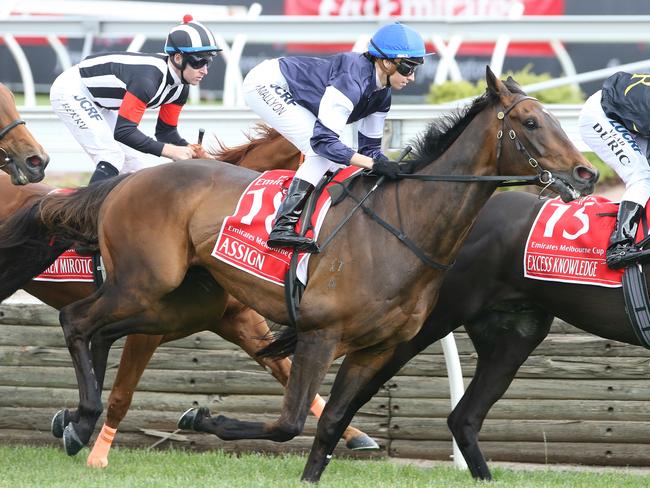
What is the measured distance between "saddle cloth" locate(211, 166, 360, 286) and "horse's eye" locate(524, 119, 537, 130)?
86 centimetres

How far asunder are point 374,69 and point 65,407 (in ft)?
9.08

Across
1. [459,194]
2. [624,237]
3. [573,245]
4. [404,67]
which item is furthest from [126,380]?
[624,237]

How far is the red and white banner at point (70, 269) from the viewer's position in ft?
21.0

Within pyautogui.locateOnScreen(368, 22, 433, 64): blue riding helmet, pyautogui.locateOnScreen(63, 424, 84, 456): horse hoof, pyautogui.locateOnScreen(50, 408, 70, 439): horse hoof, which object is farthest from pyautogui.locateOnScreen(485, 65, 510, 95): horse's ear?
pyautogui.locateOnScreen(50, 408, 70, 439): horse hoof

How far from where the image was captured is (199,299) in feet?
19.7

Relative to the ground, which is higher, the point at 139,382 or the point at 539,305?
the point at 539,305

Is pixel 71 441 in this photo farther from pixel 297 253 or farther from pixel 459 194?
pixel 459 194

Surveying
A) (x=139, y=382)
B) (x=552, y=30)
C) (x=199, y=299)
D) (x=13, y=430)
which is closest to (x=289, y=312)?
(x=199, y=299)

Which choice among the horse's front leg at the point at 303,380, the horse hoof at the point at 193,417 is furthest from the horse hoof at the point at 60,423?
the horse's front leg at the point at 303,380

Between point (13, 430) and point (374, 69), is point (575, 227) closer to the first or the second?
point (374, 69)

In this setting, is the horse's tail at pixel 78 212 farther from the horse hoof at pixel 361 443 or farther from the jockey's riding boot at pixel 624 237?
the jockey's riding boot at pixel 624 237

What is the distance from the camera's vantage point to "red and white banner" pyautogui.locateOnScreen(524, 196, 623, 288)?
5773 mm

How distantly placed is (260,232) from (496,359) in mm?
1440

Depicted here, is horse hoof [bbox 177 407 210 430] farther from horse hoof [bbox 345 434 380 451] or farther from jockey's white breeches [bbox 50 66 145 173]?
jockey's white breeches [bbox 50 66 145 173]
